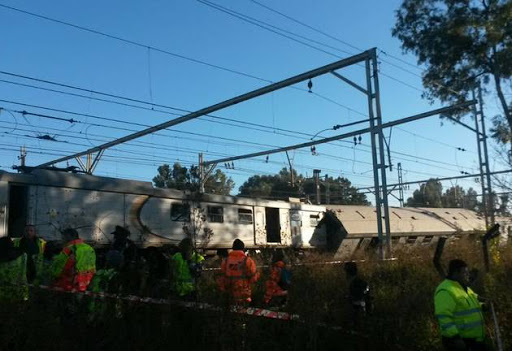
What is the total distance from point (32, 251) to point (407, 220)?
20.2 metres

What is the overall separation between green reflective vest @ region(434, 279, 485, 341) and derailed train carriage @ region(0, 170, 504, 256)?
305 centimetres

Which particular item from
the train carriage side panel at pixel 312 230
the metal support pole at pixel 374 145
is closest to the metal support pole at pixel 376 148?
the metal support pole at pixel 374 145

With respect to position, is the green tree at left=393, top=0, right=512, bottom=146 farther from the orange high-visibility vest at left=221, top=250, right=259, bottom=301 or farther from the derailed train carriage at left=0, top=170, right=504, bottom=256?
the orange high-visibility vest at left=221, top=250, right=259, bottom=301

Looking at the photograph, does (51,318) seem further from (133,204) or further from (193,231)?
(133,204)

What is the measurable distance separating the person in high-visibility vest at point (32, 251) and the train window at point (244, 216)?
1041 cm

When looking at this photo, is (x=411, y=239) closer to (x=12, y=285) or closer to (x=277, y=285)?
(x=277, y=285)

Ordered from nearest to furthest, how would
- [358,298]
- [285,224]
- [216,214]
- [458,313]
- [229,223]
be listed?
[458,313]
[358,298]
[216,214]
[229,223]
[285,224]

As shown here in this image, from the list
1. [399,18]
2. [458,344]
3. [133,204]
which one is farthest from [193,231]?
[399,18]

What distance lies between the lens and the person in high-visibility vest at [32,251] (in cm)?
718

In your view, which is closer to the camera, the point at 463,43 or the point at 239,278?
the point at 239,278

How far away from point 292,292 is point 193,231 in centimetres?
157

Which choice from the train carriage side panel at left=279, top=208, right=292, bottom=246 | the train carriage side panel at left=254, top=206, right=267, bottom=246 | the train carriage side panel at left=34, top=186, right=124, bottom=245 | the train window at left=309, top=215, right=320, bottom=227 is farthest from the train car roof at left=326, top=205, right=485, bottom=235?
the train carriage side panel at left=34, top=186, right=124, bottom=245

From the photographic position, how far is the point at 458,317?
16.5 feet

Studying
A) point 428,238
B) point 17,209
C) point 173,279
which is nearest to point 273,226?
point 428,238
